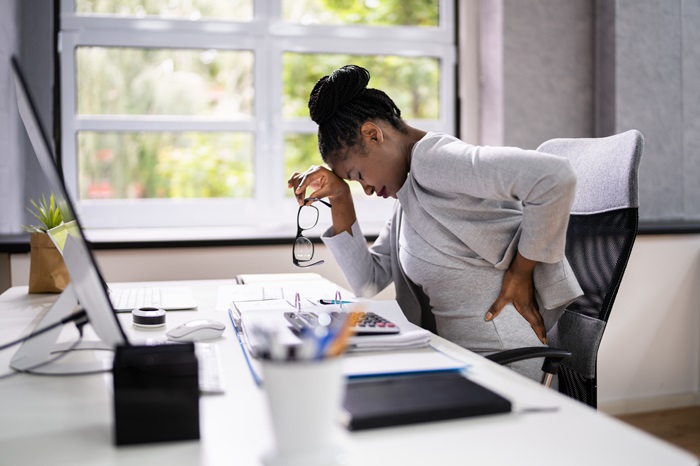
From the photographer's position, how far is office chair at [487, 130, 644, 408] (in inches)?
53.5

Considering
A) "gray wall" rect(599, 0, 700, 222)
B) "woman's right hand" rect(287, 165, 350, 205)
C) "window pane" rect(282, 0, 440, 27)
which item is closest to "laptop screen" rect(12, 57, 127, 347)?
"woman's right hand" rect(287, 165, 350, 205)

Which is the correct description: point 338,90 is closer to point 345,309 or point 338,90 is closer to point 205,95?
point 345,309

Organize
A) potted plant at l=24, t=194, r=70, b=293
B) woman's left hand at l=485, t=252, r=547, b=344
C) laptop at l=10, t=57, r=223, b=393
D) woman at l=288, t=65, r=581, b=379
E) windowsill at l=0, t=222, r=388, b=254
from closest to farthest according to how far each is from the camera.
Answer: laptop at l=10, t=57, r=223, b=393 → woman at l=288, t=65, r=581, b=379 → woman's left hand at l=485, t=252, r=547, b=344 → potted plant at l=24, t=194, r=70, b=293 → windowsill at l=0, t=222, r=388, b=254

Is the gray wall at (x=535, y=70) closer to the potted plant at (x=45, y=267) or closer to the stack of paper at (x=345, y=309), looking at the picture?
the stack of paper at (x=345, y=309)

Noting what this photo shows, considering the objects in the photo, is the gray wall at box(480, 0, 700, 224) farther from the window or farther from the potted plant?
the potted plant

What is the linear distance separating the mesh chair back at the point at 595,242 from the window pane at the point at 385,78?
1.54 metres

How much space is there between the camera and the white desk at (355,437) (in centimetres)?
68

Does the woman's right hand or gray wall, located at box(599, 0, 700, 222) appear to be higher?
gray wall, located at box(599, 0, 700, 222)

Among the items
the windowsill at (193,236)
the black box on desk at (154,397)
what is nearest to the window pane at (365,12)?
the windowsill at (193,236)

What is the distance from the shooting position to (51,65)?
261 cm

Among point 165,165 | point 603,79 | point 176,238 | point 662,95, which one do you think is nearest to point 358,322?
point 176,238

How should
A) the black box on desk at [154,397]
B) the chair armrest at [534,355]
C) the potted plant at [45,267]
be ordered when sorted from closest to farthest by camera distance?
1. the black box on desk at [154,397]
2. the chair armrest at [534,355]
3. the potted plant at [45,267]

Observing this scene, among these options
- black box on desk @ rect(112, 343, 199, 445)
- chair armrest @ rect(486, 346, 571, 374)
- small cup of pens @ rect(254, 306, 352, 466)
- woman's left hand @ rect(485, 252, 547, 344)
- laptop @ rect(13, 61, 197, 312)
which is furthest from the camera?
laptop @ rect(13, 61, 197, 312)

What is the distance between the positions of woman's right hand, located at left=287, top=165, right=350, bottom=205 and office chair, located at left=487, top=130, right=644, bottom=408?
57 cm
